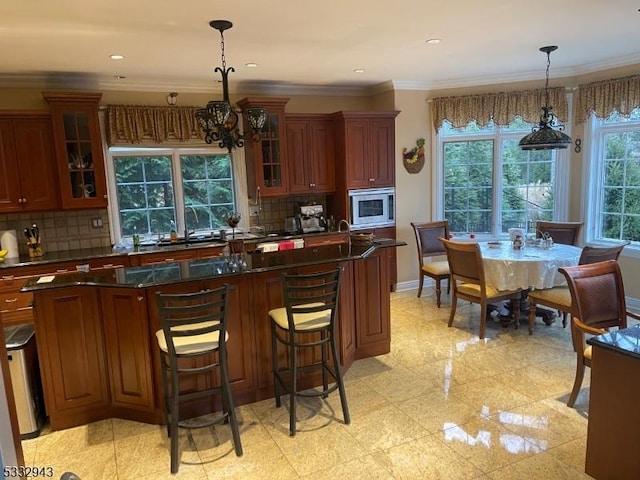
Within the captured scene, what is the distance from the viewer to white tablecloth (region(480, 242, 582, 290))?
4270 millimetres

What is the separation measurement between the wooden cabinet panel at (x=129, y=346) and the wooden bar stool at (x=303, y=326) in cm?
84

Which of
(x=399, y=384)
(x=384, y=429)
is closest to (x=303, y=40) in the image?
(x=399, y=384)

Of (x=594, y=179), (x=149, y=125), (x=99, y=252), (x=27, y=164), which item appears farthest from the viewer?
(x=594, y=179)

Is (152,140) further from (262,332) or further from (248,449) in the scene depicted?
(248,449)

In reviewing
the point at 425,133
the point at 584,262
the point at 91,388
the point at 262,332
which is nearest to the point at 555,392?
the point at 584,262

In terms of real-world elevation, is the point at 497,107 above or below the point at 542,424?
above

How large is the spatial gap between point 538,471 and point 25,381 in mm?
3144

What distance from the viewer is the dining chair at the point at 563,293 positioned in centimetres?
404

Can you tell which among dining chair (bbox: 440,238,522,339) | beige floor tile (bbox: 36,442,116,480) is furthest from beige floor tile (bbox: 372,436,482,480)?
dining chair (bbox: 440,238,522,339)

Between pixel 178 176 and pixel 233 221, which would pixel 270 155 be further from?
pixel 178 176

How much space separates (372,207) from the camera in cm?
601

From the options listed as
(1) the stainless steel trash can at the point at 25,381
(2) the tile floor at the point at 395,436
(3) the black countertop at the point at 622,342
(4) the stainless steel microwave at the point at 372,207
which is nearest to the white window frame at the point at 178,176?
(4) the stainless steel microwave at the point at 372,207

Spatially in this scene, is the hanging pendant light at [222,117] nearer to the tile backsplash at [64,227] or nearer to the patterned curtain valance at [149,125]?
the patterned curtain valance at [149,125]

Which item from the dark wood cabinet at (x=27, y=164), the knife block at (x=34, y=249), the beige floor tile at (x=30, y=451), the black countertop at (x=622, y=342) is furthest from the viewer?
the knife block at (x=34, y=249)
